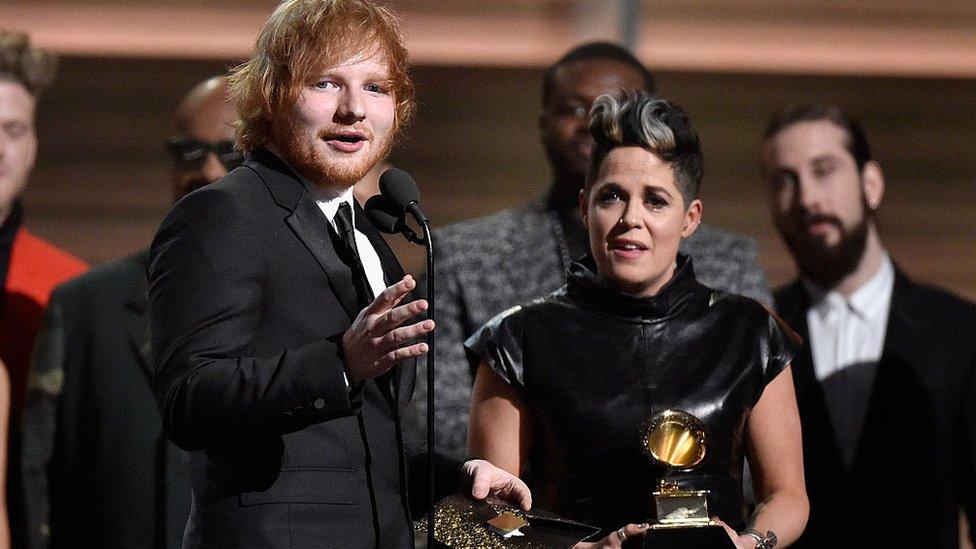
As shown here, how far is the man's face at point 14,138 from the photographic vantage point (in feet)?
14.3

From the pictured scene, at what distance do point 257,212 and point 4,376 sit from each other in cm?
148

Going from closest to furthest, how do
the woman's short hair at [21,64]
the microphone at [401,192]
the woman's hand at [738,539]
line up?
the microphone at [401,192], the woman's hand at [738,539], the woman's short hair at [21,64]

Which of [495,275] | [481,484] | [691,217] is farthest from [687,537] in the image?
[495,275]

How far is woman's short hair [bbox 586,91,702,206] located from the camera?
2953 millimetres

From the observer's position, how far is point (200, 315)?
7.49ft

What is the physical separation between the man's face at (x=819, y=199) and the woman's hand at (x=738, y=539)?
5.38 feet

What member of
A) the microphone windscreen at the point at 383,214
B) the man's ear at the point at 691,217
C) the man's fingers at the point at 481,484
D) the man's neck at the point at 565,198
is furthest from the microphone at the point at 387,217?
the man's neck at the point at 565,198

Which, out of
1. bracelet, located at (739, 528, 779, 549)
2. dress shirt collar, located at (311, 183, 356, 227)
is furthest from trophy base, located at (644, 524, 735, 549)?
dress shirt collar, located at (311, 183, 356, 227)

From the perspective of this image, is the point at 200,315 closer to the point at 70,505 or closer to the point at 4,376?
the point at 4,376

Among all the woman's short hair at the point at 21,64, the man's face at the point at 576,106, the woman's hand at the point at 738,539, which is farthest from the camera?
the woman's short hair at the point at 21,64

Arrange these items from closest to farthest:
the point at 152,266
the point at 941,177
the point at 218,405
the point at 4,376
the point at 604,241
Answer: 1. the point at 218,405
2. the point at 152,266
3. the point at 604,241
4. the point at 4,376
5. the point at 941,177

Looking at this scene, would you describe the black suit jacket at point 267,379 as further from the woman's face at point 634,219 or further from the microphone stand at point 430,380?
the woman's face at point 634,219

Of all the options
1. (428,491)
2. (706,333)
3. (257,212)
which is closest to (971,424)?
(706,333)

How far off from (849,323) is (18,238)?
2.41 m
